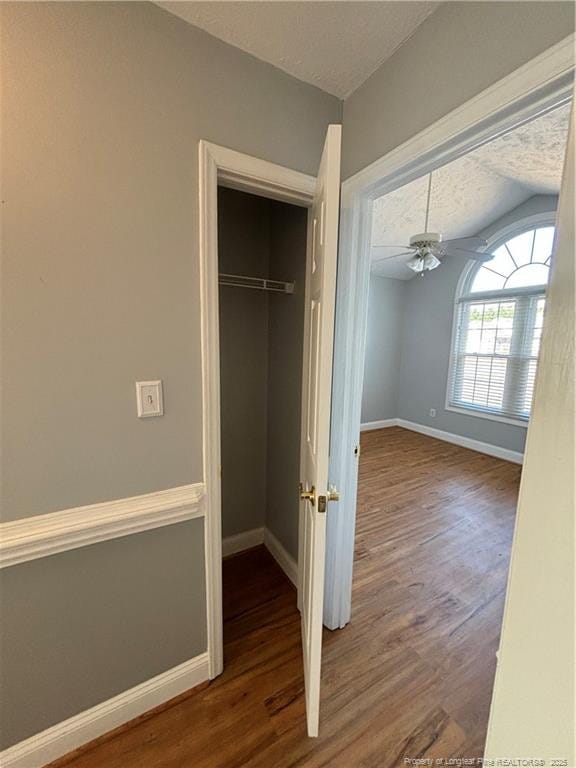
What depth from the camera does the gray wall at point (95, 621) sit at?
102 centimetres

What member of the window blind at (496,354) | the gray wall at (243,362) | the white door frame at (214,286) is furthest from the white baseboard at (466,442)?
the white door frame at (214,286)

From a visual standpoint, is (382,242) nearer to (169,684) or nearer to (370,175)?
(370,175)

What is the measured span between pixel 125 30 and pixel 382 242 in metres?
3.60

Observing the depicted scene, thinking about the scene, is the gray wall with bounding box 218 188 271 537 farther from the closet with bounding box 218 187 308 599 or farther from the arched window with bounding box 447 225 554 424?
the arched window with bounding box 447 225 554 424

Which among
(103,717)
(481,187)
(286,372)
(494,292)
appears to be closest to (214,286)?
(286,372)

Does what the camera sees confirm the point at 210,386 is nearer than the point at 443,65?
No

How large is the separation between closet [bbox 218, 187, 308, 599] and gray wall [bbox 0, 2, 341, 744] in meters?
0.68

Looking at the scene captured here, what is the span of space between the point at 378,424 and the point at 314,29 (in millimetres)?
5206

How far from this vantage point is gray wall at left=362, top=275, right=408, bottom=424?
5340mm

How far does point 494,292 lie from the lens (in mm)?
4383

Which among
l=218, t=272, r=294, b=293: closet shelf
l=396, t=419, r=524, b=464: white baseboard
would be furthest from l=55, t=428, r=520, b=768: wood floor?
l=396, t=419, r=524, b=464: white baseboard

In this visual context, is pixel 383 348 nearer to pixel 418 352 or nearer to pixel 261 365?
pixel 418 352

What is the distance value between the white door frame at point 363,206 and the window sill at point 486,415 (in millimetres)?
3713

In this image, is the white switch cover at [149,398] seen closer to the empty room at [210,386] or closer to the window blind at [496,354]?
the empty room at [210,386]
